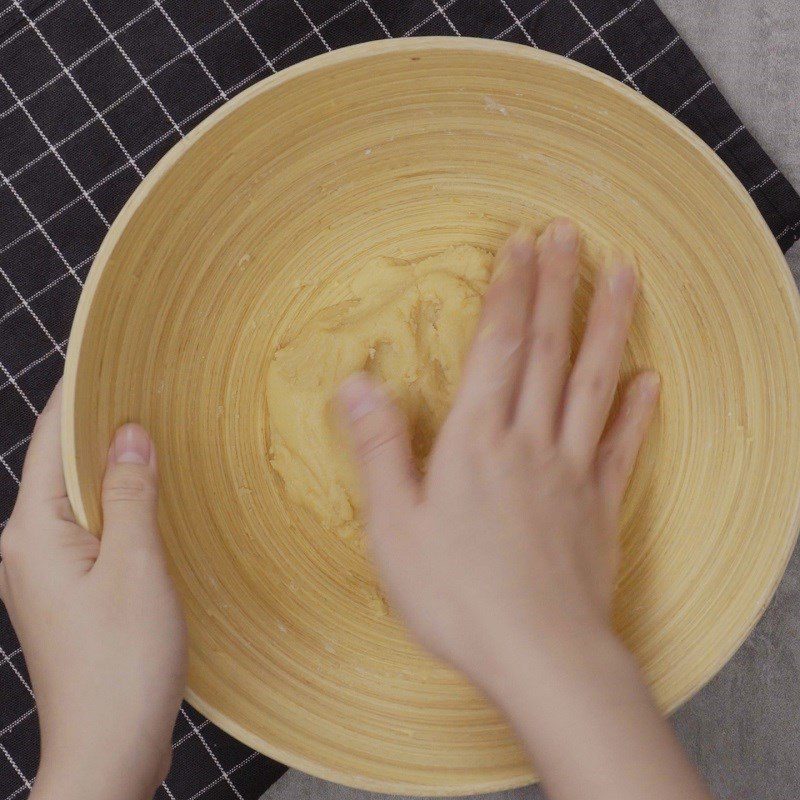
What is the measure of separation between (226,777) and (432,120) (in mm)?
686

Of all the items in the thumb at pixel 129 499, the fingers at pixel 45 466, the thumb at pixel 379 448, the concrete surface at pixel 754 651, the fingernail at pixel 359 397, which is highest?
the fingers at pixel 45 466

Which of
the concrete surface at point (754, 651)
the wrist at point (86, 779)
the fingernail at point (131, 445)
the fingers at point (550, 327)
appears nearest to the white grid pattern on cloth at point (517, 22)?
the concrete surface at point (754, 651)

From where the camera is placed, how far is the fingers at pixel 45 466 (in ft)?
2.03

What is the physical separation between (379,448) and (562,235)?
0.79 feet

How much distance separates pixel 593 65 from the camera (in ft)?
2.48

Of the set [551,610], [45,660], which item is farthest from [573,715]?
[45,660]

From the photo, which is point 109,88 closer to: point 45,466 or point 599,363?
point 45,466

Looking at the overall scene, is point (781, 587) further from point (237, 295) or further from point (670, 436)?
point (237, 295)

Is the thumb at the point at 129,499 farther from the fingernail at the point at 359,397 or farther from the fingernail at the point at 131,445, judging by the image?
the fingernail at the point at 359,397

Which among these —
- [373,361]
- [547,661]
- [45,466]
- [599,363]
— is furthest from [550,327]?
[45,466]

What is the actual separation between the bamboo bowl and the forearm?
3.1 inches

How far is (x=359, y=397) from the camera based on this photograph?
603 millimetres

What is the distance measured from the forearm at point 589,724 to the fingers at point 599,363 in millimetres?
168

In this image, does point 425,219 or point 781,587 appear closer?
point 425,219
